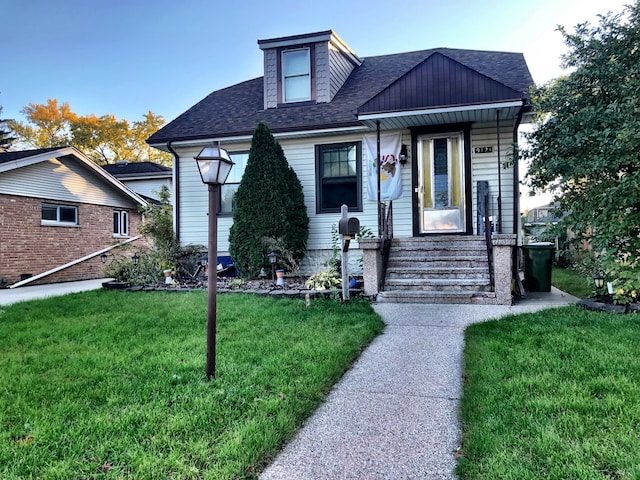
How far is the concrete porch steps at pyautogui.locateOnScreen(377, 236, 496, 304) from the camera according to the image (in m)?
6.54

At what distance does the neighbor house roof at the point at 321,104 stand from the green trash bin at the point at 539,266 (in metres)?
3.25

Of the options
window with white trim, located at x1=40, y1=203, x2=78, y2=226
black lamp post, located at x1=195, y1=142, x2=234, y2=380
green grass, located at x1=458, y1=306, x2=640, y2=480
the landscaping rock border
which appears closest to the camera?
green grass, located at x1=458, y1=306, x2=640, y2=480

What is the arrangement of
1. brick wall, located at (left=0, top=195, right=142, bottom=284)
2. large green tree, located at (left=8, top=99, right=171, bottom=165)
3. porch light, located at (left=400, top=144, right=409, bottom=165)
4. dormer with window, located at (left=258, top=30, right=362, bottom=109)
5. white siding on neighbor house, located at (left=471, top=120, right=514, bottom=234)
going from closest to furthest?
white siding on neighbor house, located at (left=471, top=120, right=514, bottom=234) → porch light, located at (left=400, top=144, right=409, bottom=165) → dormer with window, located at (left=258, top=30, right=362, bottom=109) → brick wall, located at (left=0, top=195, right=142, bottom=284) → large green tree, located at (left=8, top=99, right=171, bottom=165)

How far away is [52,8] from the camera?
13.6 meters

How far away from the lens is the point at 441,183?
8688mm

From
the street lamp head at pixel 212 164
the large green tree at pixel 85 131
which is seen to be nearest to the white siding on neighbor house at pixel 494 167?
the street lamp head at pixel 212 164

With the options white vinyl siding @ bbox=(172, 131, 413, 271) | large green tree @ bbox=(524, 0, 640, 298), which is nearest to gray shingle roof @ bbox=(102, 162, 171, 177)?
white vinyl siding @ bbox=(172, 131, 413, 271)

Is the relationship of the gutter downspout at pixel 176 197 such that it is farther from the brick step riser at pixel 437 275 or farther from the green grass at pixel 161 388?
the brick step riser at pixel 437 275

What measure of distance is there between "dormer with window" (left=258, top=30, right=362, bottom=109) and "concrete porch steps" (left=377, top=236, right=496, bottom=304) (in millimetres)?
4734

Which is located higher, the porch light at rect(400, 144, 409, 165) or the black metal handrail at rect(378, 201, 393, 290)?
the porch light at rect(400, 144, 409, 165)

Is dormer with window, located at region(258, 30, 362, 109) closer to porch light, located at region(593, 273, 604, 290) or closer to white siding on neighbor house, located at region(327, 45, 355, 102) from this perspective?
white siding on neighbor house, located at region(327, 45, 355, 102)

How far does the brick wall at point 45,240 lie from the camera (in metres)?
11.2

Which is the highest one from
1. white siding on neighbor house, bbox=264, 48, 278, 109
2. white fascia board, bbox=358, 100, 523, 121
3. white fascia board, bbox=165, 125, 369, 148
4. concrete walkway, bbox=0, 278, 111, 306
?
white siding on neighbor house, bbox=264, 48, 278, 109

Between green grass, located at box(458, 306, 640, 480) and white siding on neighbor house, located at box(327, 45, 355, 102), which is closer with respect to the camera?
green grass, located at box(458, 306, 640, 480)
